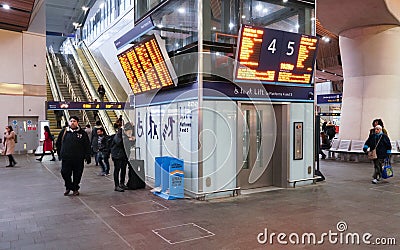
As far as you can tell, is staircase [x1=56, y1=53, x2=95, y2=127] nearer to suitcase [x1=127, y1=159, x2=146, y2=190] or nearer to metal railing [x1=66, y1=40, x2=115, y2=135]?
metal railing [x1=66, y1=40, x2=115, y2=135]

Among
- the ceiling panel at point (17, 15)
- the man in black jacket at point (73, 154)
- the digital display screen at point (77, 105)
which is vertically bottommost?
the man in black jacket at point (73, 154)

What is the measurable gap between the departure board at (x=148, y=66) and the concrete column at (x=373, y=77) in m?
8.63

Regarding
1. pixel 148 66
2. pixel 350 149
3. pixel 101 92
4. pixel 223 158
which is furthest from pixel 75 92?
pixel 223 158

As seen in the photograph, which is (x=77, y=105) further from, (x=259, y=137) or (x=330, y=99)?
(x=330, y=99)

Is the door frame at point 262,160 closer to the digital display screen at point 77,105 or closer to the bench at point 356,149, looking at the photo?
the bench at point 356,149

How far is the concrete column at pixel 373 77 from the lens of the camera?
40.7ft

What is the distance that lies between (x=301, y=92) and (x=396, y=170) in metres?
5.12

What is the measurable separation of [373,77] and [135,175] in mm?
9798

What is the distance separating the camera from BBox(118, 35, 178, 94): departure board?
7.13m

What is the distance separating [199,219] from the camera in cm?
529

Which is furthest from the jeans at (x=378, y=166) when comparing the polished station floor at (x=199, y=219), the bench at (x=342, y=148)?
the bench at (x=342, y=148)

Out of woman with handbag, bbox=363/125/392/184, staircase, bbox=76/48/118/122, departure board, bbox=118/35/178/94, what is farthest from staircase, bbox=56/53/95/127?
woman with handbag, bbox=363/125/392/184

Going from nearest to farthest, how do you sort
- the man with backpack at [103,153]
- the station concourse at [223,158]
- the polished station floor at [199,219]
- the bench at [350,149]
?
the polished station floor at [199,219], the station concourse at [223,158], the man with backpack at [103,153], the bench at [350,149]

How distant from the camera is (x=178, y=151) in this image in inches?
285
